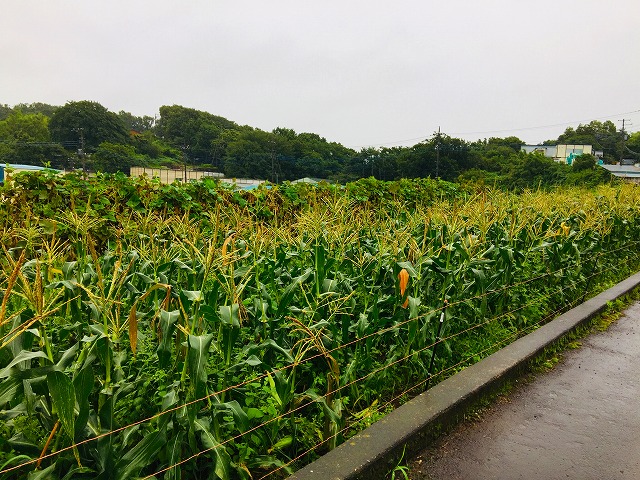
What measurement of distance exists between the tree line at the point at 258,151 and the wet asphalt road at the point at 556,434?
5.80 metres

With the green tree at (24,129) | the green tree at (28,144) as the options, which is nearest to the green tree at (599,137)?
the green tree at (28,144)

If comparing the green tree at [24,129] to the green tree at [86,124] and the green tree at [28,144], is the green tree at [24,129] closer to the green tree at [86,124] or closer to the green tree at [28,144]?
the green tree at [28,144]

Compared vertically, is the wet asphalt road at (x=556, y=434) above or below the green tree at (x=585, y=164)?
below

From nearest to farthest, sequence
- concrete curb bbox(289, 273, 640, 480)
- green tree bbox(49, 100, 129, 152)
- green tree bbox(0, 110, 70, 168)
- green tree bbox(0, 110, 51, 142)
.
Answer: concrete curb bbox(289, 273, 640, 480) < green tree bbox(0, 110, 70, 168) < green tree bbox(0, 110, 51, 142) < green tree bbox(49, 100, 129, 152)

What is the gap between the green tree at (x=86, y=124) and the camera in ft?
206

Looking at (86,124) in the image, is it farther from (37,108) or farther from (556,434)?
(556,434)

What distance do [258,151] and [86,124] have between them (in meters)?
33.5

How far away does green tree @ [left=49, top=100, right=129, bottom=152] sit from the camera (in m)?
62.9

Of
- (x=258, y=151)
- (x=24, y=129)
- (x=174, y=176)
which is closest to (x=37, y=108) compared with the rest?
(x=24, y=129)

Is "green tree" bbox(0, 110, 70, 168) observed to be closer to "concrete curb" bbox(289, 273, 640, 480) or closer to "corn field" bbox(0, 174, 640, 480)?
"corn field" bbox(0, 174, 640, 480)

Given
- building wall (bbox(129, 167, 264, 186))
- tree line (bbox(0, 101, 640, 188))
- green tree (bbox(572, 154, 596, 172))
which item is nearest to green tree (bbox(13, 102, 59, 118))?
tree line (bbox(0, 101, 640, 188))

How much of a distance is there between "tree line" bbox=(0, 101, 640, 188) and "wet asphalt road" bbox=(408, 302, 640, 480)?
5.80 m

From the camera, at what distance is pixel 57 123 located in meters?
64.6

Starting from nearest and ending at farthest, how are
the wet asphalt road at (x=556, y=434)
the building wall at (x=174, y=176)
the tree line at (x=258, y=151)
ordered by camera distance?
the wet asphalt road at (x=556, y=434), the building wall at (x=174, y=176), the tree line at (x=258, y=151)
